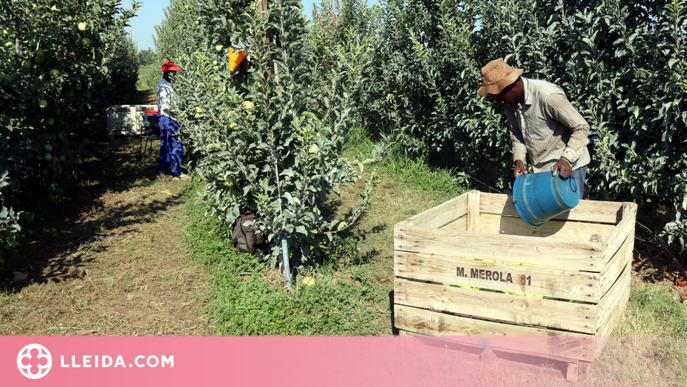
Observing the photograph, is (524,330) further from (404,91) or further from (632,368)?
(404,91)

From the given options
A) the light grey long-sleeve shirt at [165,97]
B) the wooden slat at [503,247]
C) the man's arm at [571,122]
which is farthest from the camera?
the light grey long-sleeve shirt at [165,97]

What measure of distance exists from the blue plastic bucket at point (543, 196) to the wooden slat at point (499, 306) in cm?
100

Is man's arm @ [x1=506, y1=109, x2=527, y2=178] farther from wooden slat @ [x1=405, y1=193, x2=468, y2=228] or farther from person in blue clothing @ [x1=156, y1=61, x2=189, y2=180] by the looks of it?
person in blue clothing @ [x1=156, y1=61, x2=189, y2=180]

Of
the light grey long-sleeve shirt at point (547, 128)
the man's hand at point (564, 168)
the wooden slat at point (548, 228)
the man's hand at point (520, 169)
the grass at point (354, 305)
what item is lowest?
the grass at point (354, 305)

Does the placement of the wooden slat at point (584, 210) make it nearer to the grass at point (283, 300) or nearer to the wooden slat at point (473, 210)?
the wooden slat at point (473, 210)

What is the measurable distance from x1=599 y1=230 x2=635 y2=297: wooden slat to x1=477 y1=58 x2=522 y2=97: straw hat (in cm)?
147

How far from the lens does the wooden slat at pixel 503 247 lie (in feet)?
9.21

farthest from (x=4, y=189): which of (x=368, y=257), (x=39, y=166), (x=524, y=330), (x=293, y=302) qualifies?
(x=524, y=330)

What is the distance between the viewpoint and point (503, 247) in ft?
9.87

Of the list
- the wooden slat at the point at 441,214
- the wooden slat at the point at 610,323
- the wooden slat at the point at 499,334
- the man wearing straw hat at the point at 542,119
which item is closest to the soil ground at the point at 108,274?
the wooden slat at the point at 499,334

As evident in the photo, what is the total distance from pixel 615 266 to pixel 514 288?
0.82 metres

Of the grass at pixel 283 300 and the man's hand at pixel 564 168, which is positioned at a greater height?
the man's hand at pixel 564 168

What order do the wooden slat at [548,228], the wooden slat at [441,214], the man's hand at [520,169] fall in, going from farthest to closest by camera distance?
the man's hand at [520,169] < the wooden slat at [548,228] < the wooden slat at [441,214]

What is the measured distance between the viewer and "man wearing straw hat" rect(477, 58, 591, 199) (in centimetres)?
376
